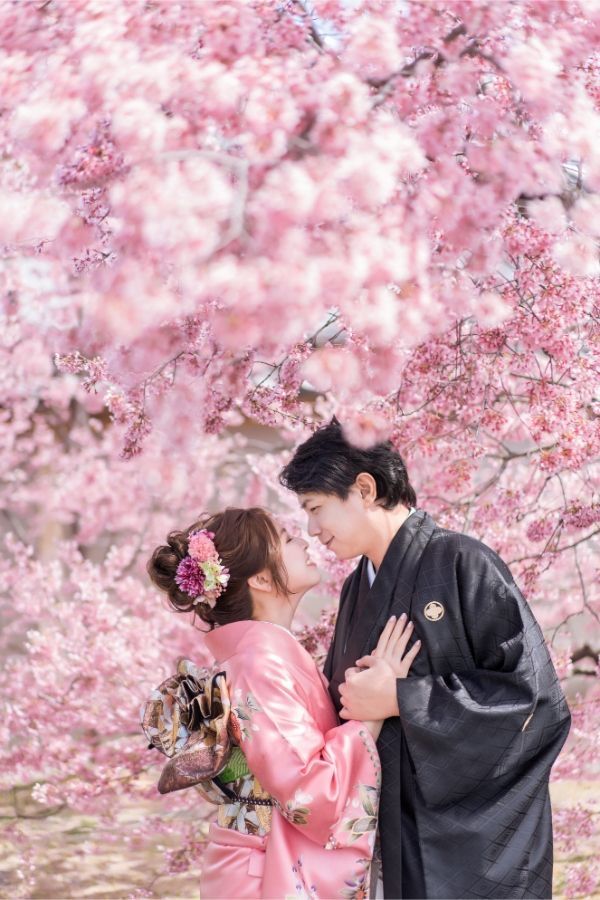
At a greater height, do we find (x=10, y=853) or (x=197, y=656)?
(x=197, y=656)

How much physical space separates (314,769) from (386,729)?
0.27 meters

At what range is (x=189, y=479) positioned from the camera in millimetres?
9008

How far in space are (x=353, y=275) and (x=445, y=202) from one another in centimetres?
52

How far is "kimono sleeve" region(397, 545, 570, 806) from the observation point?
2.99m

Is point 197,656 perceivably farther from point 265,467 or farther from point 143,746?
point 265,467

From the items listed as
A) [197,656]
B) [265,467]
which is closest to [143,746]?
[197,656]

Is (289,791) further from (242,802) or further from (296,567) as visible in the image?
(296,567)

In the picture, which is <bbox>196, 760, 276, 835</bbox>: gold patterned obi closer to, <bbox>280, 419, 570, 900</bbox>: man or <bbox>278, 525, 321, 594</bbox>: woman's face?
<bbox>280, 419, 570, 900</bbox>: man

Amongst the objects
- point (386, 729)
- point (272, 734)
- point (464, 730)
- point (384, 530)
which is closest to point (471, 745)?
point (464, 730)

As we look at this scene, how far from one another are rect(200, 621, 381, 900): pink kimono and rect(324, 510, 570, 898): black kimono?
115 millimetres

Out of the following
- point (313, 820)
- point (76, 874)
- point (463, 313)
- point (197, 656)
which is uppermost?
point (463, 313)

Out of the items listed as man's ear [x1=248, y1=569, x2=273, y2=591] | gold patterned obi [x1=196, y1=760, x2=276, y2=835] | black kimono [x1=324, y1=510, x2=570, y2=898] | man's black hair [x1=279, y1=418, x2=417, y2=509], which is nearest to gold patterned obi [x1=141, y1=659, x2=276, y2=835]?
gold patterned obi [x1=196, y1=760, x2=276, y2=835]

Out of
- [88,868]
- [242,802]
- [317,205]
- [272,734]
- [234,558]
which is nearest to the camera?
[317,205]

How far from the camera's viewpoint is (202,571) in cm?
334
